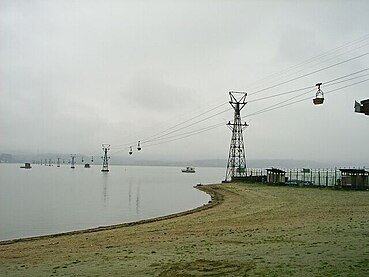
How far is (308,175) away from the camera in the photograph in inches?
2288

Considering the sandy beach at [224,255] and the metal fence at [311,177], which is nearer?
the sandy beach at [224,255]

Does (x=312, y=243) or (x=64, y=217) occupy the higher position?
(x=312, y=243)

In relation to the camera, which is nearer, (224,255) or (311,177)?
(224,255)

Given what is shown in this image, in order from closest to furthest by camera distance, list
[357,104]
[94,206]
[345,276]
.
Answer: [345,276] → [357,104] → [94,206]

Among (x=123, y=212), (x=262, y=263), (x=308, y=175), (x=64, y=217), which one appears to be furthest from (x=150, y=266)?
(x=308, y=175)

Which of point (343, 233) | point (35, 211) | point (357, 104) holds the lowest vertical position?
point (35, 211)

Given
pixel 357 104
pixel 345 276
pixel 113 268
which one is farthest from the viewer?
pixel 357 104

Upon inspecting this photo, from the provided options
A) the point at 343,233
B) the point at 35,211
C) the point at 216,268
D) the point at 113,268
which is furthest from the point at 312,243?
the point at 35,211

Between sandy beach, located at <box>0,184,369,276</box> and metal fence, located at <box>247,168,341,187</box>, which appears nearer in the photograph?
sandy beach, located at <box>0,184,369,276</box>

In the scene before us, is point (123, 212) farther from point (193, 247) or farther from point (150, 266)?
point (150, 266)

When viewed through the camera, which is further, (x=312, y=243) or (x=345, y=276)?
(x=312, y=243)

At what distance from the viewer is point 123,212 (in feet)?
126

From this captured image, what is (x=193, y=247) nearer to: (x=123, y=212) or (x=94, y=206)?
(x=123, y=212)

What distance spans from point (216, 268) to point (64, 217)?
26.6 meters
